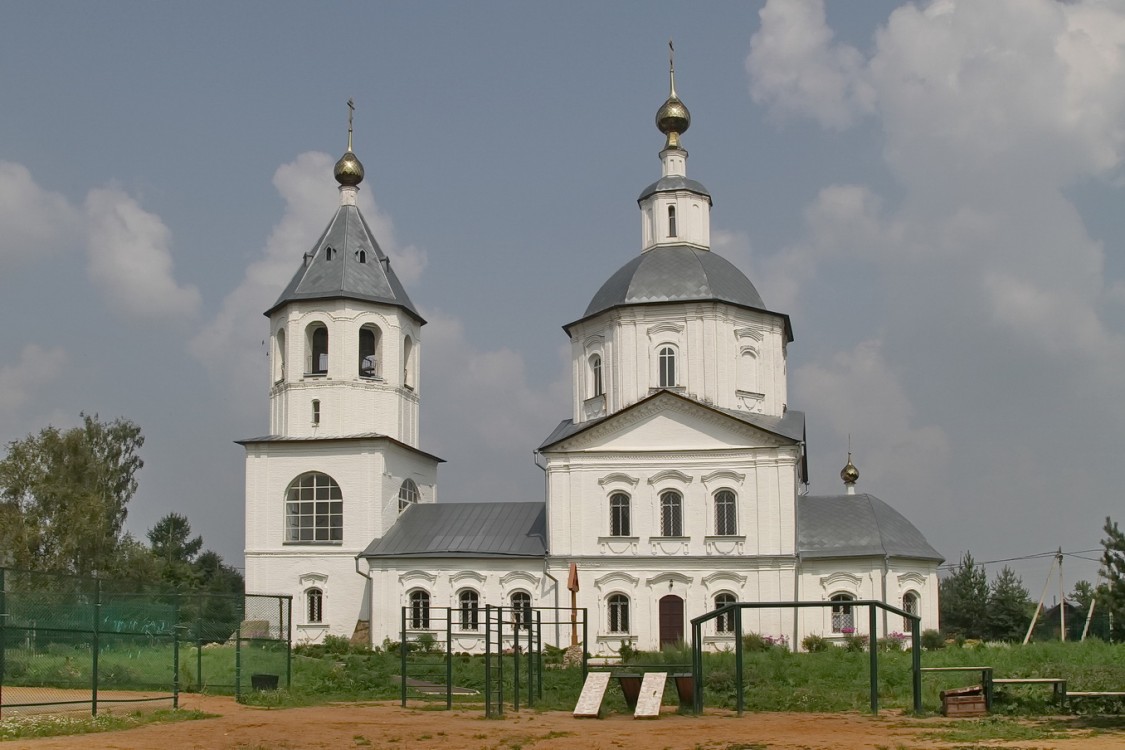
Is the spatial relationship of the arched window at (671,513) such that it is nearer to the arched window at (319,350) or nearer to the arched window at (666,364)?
the arched window at (666,364)

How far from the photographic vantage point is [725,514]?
32594mm

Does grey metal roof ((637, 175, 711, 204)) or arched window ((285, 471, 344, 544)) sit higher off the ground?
grey metal roof ((637, 175, 711, 204))

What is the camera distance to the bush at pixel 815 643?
1220 inches

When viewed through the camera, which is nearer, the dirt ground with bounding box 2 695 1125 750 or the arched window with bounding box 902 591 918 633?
the dirt ground with bounding box 2 695 1125 750

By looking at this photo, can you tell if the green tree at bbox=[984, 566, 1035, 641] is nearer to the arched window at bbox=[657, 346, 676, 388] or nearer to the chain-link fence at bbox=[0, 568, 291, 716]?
the arched window at bbox=[657, 346, 676, 388]

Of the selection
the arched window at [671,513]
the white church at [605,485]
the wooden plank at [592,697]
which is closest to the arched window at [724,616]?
the white church at [605,485]

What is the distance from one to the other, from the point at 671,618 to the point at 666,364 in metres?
6.86

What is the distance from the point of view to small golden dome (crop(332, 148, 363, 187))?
39000 mm

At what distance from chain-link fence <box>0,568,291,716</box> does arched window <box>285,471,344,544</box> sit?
28.3ft

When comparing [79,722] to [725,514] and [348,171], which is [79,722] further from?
[348,171]

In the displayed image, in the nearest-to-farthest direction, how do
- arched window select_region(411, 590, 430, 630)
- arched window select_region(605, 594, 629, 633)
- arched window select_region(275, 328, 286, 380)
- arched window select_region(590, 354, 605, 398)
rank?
arched window select_region(605, 594, 629, 633) < arched window select_region(411, 590, 430, 630) < arched window select_region(590, 354, 605, 398) < arched window select_region(275, 328, 286, 380)

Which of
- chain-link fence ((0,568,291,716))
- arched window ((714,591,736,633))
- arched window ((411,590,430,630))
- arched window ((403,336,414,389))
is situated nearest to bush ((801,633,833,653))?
arched window ((714,591,736,633))

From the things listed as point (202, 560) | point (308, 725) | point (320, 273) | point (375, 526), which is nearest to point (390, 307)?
point (320, 273)

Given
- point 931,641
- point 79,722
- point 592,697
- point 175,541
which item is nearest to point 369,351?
point 931,641
